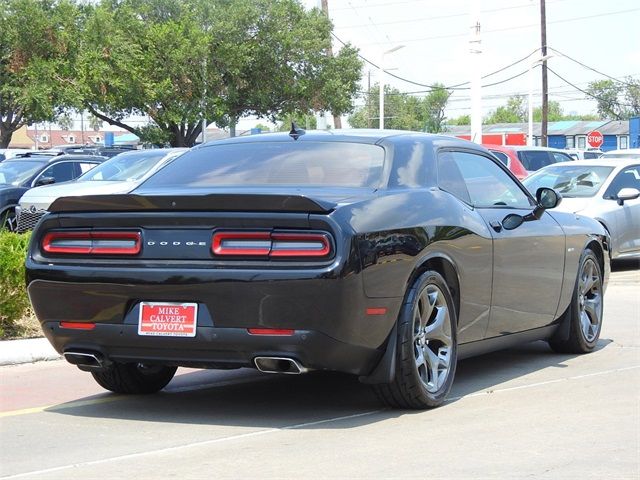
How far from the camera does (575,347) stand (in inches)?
348

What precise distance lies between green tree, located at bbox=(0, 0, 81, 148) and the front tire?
3617cm

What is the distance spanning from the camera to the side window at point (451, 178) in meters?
7.21

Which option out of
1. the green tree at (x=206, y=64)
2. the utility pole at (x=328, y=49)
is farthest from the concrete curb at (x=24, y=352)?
the utility pole at (x=328, y=49)

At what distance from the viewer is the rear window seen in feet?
22.4

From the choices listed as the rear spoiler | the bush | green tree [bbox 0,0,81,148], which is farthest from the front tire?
green tree [bbox 0,0,81,148]

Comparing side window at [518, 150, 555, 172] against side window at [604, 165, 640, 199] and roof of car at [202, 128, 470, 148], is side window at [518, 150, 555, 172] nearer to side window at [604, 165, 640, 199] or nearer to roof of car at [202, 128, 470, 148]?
side window at [604, 165, 640, 199]

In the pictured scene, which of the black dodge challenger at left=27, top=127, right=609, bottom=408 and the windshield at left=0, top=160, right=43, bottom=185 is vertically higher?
the windshield at left=0, top=160, right=43, bottom=185

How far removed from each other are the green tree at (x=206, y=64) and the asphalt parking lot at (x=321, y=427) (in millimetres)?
35353

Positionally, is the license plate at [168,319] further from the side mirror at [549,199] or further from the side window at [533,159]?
the side window at [533,159]

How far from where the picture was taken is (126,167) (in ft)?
60.5

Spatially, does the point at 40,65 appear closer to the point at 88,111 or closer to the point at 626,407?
the point at 88,111

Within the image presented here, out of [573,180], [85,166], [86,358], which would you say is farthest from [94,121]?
[86,358]

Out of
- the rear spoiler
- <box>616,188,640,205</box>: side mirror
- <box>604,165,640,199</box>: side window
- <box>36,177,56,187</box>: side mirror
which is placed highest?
the rear spoiler

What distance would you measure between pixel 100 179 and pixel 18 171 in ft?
13.4
